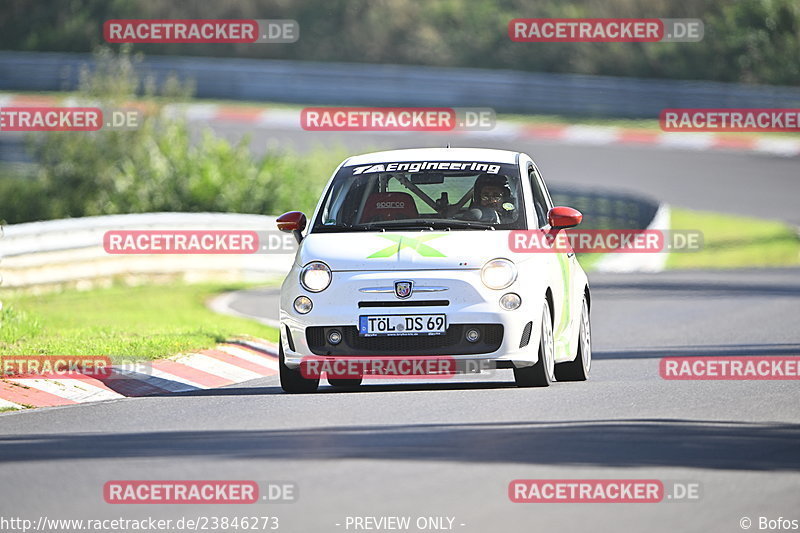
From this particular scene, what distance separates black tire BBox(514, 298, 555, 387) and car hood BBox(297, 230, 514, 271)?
0.58m

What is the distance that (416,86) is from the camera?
4478 cm

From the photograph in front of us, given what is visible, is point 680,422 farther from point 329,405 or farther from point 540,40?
point 540,40

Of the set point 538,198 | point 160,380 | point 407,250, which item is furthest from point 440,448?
point 160,380

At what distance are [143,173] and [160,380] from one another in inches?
568

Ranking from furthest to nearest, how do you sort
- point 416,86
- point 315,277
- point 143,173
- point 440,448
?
point 416,86 < point 143,173 < point 315,277 < point 440,448

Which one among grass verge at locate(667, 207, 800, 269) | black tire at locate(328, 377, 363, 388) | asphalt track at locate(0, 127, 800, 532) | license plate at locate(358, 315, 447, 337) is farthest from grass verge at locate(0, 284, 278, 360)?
grass verge at locate(667, 207, 800, 269)

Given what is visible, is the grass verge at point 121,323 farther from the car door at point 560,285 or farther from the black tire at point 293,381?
the car door at point 560,285

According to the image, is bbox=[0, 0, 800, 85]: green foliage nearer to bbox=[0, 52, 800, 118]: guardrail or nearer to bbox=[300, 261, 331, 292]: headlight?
bbox=[0, 52, 800, 118]: guardrail

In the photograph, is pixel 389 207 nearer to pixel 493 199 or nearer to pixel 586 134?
pixel 493 199

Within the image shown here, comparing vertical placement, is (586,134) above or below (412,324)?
above

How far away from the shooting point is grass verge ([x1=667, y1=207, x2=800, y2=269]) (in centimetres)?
3000

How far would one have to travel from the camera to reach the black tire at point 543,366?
11.6m

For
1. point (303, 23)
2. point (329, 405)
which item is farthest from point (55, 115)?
point (303, 23)

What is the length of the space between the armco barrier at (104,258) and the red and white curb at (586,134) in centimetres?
1641
